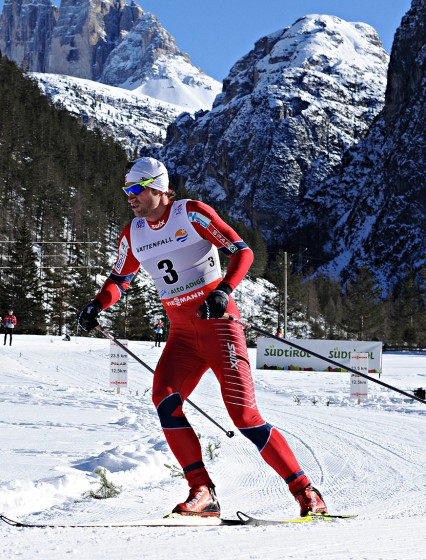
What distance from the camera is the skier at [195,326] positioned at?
3730 mm

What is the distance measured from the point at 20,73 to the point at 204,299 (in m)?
118

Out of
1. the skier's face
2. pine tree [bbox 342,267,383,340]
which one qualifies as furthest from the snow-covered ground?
pine tree [bbox 342,267,383,340]

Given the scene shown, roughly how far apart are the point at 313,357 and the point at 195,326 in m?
20.1

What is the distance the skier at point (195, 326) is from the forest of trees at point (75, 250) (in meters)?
47.7

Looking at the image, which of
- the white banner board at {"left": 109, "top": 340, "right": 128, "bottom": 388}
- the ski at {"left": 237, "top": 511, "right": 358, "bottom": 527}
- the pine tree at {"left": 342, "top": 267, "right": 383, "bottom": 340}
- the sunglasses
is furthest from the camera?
the pine tree at {"left": 342, "top": 267, "right": 383, "bottom": 340}

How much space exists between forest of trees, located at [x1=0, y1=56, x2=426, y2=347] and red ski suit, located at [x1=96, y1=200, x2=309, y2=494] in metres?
47.8

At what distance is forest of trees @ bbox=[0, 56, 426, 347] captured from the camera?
59.1 metres

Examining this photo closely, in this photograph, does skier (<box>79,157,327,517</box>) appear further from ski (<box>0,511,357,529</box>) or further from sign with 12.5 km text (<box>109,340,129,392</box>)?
sign with 12.5 km text (<box>109,340,129,392</box>)

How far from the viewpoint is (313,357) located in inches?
925

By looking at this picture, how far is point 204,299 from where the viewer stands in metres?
3.97

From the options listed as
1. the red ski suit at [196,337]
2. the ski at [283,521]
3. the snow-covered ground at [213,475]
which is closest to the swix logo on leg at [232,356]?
the red ski suit at [196,337]

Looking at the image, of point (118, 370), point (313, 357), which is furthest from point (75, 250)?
point (118, 370)

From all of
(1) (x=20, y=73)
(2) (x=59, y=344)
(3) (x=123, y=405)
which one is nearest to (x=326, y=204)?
(1) (x=20, y=73)

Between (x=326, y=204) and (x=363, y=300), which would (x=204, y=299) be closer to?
(x=363, y=300)
